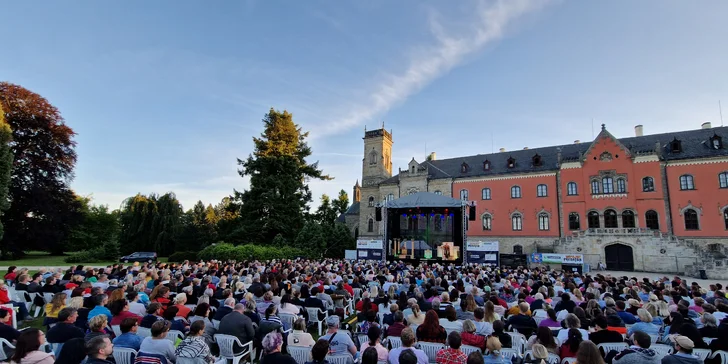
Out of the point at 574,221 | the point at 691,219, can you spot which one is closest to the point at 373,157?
the point at 574,221

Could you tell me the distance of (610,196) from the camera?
28.6 metres

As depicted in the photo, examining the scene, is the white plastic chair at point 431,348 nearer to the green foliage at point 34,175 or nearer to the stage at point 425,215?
the stage at point 425,215

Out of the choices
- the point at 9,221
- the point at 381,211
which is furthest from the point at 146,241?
the point at 381,211

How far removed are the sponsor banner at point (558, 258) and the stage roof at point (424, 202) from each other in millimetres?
6223

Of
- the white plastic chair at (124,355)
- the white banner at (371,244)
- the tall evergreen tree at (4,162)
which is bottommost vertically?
the white plastic chair at (124,355)

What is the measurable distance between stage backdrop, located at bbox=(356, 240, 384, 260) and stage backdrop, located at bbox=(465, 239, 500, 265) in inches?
233

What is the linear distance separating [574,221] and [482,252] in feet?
36.3

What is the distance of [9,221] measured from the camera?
26422 millimetres

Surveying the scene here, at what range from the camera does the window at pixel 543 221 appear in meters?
30.8

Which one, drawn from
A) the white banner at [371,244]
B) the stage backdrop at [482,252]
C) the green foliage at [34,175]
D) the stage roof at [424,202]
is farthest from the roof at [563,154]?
the green foliage at [34,175]

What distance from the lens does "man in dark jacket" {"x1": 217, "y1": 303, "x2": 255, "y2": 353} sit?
5.46m

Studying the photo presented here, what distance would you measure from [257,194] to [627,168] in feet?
102

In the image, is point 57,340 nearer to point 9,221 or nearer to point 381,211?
point 381,211

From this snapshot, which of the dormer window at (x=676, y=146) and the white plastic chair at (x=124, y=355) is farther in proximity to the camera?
the dormer window at (x=676, y=146)
